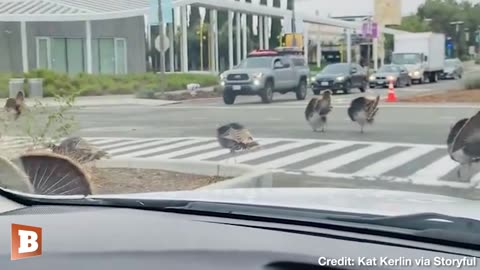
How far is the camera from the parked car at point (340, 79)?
29.0ft

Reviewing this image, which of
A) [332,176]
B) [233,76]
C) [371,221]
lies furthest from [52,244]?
[233,76]

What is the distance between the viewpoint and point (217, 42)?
27.6ft

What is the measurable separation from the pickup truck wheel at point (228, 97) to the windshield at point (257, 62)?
47 cm

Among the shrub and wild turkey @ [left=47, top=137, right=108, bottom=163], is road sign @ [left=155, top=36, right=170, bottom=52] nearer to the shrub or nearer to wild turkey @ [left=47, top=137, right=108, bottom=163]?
the shrub

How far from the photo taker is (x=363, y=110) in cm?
1033

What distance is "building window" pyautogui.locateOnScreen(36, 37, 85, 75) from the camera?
9.91 m

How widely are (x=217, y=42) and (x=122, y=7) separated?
4.63 feet

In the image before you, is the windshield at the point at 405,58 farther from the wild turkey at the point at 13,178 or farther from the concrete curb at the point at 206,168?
the wild turkey at the point at 13,178

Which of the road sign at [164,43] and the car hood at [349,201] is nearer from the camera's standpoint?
the car hood at [349,201]

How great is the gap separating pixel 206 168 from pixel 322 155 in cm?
165

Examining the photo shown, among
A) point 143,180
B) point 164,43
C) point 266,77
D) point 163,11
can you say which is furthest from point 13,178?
point 266,77

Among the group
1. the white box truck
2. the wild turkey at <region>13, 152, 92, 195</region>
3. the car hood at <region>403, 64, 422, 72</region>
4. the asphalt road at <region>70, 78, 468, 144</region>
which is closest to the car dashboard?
the wild turkey at <region>13, 152, 92, 195</region>

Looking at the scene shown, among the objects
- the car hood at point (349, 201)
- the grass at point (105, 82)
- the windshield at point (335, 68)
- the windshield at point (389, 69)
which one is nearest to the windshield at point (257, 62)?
the grass at point (105, 82)

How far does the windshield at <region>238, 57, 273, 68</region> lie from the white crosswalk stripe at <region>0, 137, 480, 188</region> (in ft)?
3.23
